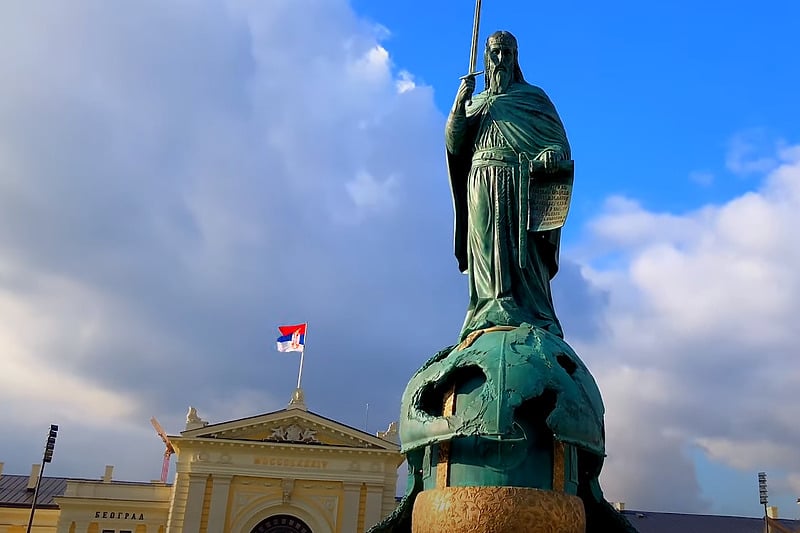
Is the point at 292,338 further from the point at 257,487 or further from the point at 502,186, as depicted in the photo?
the point at 502,186

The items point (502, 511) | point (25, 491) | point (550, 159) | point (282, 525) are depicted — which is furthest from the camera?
point (25, 491)

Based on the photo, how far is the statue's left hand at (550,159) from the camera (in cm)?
834

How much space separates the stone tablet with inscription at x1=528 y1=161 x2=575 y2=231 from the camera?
331 inches

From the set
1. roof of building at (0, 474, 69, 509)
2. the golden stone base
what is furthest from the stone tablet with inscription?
roof of building at (0, 474, 69, 509)

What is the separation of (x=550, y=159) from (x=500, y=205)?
0.74 meters

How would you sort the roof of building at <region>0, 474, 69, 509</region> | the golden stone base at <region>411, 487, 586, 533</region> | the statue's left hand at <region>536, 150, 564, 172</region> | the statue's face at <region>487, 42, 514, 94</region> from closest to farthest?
the golden stone base at <region>411, 487, 586, 533</region> < the statue's left hand at <region>536, 150, 564, 172</region> < the statue's face at <region>487, 42, 514, 94</region> < the roof of building at <region>0, 474, 69, 509</region>

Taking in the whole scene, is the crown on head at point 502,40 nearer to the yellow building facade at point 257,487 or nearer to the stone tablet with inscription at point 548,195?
the stone tablet with inscription at point 548,195

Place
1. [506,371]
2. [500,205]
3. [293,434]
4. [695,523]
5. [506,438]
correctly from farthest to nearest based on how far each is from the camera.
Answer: [695,523] → [293,434] → [500,205] → [506,371] → [506,438]

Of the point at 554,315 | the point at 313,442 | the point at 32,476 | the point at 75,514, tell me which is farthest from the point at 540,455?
the point at 32,476

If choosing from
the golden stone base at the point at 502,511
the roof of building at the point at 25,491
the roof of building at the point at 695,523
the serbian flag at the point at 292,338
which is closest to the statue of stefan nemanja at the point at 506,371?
the golden stone base at the point at 502,511

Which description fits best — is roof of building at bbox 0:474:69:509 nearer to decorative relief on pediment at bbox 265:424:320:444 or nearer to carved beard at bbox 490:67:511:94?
decorative relief on pediment at bbox 265:424:320:444

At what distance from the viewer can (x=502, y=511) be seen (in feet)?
20.8

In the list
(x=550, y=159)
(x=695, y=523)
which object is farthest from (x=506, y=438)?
(x=695, y=523)

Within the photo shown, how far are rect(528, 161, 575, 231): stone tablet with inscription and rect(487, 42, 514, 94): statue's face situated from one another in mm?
1245
